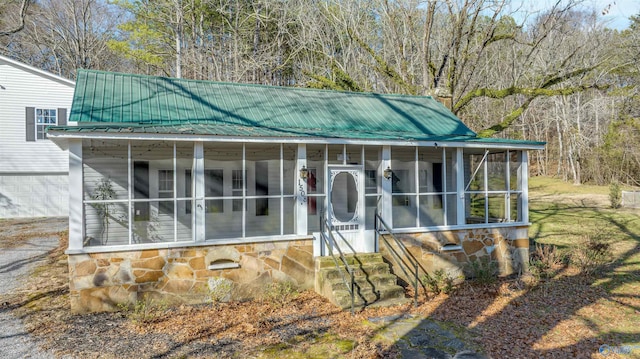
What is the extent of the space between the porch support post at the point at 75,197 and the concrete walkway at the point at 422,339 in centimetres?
548

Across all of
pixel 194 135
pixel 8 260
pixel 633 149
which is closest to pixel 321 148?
pixel 194 135

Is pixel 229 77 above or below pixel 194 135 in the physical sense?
above

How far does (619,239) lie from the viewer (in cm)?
1492

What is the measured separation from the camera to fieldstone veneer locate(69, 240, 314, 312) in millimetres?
7418

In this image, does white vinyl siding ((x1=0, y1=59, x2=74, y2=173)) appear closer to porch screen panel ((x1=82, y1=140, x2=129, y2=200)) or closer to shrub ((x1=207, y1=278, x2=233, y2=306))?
porch screen panel ((x1=82, y1=140, x2=129, y2=200))

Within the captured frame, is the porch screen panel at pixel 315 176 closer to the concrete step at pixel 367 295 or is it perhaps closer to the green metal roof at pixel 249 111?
the green metal roof at pixel 249 111

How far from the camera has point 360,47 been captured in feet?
75.9

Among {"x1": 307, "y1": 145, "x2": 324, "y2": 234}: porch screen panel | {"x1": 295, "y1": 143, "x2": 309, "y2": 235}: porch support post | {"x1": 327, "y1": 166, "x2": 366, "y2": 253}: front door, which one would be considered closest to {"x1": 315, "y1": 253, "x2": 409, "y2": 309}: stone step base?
{"x1": 327, "y1": 166, "x2": 366, "y2": 253}: front door

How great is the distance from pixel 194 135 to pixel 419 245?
224 inches

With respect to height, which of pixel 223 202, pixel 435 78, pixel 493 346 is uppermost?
pixel 435 78

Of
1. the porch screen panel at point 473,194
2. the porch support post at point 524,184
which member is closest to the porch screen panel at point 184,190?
the porch screen panel at point 473,194

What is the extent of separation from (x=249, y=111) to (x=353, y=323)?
20.0 feet

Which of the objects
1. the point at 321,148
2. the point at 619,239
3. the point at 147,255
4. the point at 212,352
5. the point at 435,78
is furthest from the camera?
the point at 435,78

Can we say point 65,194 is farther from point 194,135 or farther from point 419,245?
point 419,245
